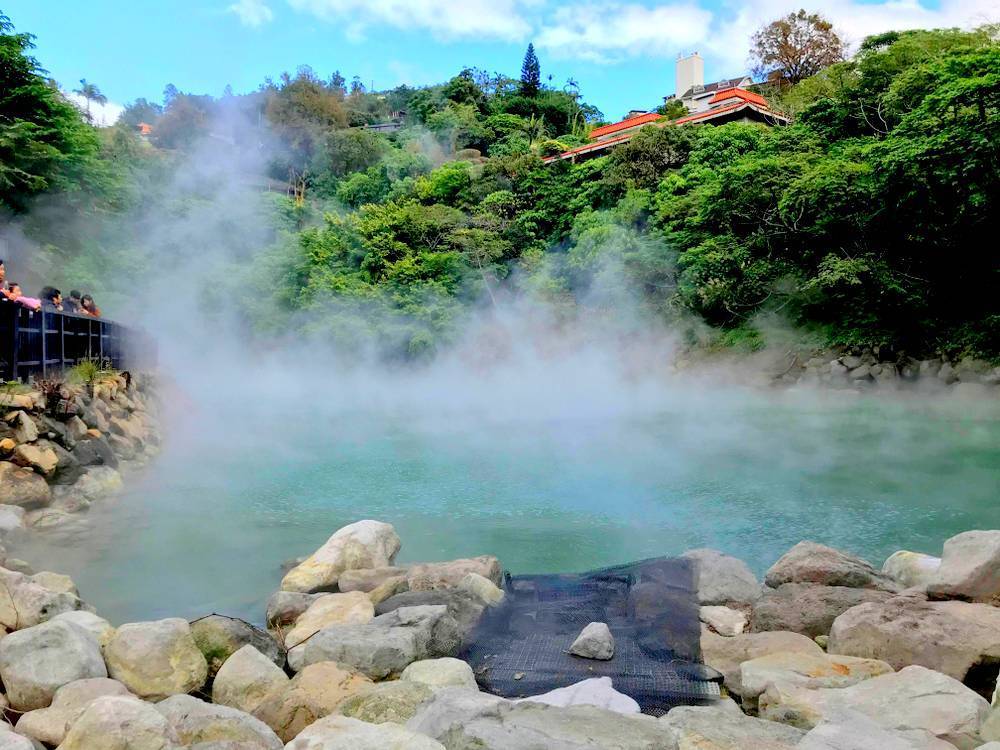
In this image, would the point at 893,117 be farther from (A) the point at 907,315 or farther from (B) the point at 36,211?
(B) the point at 36,211

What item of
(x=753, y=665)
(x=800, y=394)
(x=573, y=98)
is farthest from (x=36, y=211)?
(x=573, y=98)

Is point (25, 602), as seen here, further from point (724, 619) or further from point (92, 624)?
point (724, 619)

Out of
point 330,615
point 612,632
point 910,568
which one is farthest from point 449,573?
point 910,568

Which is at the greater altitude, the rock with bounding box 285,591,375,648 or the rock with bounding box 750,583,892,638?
the rock with bounding box 750,583,892,638

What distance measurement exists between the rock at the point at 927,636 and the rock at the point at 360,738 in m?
2.14

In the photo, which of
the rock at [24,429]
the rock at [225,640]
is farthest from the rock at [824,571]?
the rock at [24,429]

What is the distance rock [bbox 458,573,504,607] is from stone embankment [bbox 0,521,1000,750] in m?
0.01

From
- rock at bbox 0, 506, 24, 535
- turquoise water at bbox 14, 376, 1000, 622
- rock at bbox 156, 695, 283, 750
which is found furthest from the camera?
rock at bbox 0, 506, 24, 535

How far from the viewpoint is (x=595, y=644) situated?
367cm

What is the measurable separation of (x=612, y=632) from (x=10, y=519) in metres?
5.01

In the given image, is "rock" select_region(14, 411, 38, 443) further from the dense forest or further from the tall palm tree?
the tall palm tree

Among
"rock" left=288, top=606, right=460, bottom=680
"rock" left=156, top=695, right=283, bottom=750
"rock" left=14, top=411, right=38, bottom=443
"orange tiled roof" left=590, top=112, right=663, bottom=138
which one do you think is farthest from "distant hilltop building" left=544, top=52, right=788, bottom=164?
"rock" left=156, top=695, right=283, bottom=750

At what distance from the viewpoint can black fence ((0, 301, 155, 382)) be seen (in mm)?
7633

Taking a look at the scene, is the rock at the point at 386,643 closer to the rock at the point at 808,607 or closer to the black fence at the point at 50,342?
the rock at the point at 808,607
